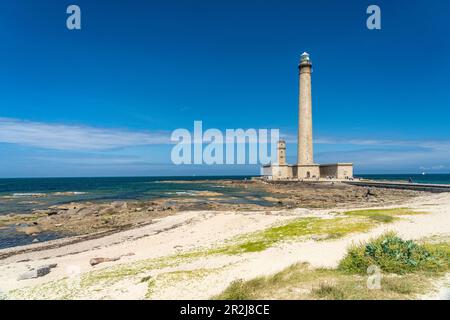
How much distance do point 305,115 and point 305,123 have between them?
1.86 m

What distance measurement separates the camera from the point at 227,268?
32.0ft

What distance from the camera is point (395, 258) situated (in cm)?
858

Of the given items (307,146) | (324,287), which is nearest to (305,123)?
(307,146)

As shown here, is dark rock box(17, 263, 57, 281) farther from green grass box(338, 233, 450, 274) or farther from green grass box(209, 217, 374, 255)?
green grass box(338, 233, 450, 274)

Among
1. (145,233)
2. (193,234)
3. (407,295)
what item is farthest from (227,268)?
(145,233)

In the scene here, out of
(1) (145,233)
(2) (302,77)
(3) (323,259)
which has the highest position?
(2) (302,77)

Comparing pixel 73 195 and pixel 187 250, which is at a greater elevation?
pixel 187 250

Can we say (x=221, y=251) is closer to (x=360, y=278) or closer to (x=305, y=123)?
(x=360, y=278)

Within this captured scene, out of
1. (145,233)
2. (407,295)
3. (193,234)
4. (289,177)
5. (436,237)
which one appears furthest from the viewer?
(289,177)

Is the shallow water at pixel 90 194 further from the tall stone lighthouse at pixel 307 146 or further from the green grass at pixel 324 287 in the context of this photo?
the green grass at pixel 324 287

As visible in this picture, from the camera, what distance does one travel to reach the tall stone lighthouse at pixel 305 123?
66.9m

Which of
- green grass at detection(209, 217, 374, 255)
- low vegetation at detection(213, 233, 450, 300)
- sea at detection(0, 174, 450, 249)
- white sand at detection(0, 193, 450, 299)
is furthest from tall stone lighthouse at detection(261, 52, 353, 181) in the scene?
low vegetation at detection(213, 233, 450, 300)
